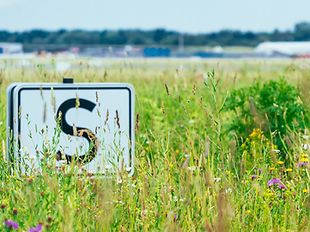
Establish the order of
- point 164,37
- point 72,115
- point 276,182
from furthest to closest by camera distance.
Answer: point 164,37, point 72,115, point 276,182

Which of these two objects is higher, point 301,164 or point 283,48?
point 301,164

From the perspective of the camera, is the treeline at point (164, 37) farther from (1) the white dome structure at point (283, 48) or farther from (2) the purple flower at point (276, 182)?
(2) the purple flower at point (276, 182)

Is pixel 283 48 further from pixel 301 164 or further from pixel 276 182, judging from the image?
pixel 276 182

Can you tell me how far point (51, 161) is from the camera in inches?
142

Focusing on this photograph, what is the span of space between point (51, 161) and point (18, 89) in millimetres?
923

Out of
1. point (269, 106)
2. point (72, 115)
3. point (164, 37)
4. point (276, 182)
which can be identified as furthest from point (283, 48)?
point (276, 182)

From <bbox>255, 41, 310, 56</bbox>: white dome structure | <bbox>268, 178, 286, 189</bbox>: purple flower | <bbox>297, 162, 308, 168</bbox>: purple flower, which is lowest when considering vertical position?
<bbox>255, 41, 310, 56</bbox>: white dome structure

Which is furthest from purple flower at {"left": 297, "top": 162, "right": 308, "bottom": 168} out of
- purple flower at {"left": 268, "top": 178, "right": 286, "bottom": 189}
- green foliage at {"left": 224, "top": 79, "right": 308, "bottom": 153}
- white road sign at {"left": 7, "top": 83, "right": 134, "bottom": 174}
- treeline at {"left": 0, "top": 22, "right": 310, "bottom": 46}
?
treeline at {"left": 0, "top": 22, "right": 310, "bottom": 46}

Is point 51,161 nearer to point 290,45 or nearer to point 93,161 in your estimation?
point 93,161

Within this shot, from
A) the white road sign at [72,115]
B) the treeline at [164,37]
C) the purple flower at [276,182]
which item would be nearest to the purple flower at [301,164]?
the purple flower at [276,182]

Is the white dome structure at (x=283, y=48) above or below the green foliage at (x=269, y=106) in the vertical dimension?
below

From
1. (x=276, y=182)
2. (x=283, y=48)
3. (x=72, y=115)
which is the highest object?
(x=72, y=115)

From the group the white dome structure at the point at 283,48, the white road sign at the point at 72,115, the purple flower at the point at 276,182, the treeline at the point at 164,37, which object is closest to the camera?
the purple flower at the point at 276,182

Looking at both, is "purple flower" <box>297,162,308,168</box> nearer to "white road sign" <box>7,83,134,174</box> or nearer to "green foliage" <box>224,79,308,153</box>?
"white road sign" <box>7,83,134,174</box>
